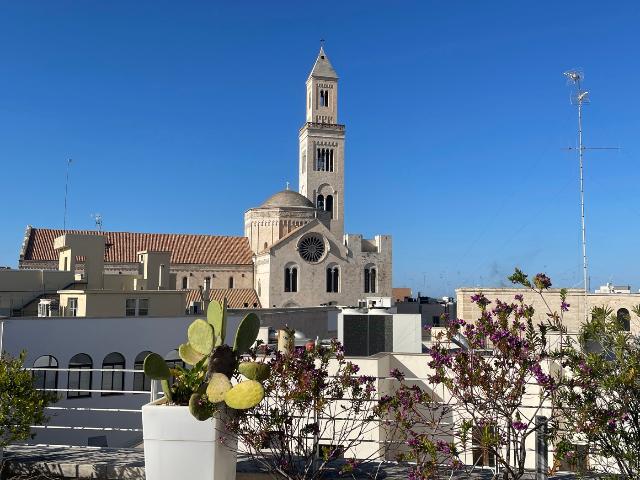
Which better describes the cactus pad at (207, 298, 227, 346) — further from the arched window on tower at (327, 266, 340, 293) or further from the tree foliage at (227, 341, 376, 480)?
the arched window on tower at (327, 266, 340, 293)

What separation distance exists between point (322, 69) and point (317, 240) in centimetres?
2537

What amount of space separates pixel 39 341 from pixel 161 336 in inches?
161

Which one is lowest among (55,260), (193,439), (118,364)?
(118,364)

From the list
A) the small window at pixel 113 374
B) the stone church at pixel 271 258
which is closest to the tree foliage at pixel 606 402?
the small window at pixel 113 374

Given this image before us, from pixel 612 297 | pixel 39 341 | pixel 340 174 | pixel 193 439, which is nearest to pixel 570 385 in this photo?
pixel 193 439

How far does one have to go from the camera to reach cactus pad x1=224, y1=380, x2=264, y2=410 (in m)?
4.41

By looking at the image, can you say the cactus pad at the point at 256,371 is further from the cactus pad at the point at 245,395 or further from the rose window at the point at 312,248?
the rose window at the point at 312,248

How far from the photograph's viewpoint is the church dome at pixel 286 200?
187ft

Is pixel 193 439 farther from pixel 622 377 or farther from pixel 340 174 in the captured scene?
pixel 340 174

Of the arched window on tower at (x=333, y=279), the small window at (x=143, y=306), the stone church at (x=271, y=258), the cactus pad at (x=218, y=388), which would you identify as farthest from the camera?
the arched window on tower at (x=333, y=279)

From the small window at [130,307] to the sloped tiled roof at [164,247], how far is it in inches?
1026

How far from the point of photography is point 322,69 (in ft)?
224

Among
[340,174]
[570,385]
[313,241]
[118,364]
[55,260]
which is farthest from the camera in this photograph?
[340,174]

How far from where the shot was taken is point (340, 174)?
218 ft
